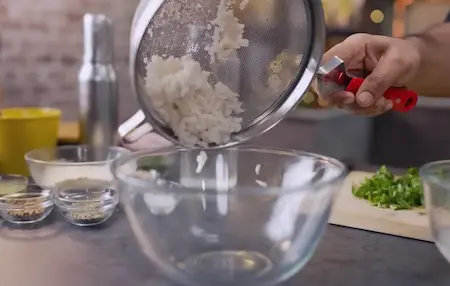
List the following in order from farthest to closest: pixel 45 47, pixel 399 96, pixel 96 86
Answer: pixel 45 47, pixel 96 86, pixel 399 96

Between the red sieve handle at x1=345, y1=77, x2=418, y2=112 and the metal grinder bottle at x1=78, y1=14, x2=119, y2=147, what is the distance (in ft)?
1.47

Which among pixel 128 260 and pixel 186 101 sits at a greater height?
pixel 186 101

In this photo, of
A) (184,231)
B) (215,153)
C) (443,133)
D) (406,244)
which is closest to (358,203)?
(406,244)

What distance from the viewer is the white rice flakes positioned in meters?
0.69

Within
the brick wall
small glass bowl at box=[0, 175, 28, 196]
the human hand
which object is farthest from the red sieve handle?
the brick wall

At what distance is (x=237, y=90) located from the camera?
2.65 feet

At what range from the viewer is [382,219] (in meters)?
0.77

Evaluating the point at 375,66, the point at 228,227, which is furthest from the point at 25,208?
the point at 375,66

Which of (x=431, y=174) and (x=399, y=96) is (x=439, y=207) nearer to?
(x=431, y=174)

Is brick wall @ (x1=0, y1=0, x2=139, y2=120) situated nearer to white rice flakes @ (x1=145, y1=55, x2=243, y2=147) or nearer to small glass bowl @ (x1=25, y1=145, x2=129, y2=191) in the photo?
small glass bowl @ (x1=25, y1=145, x2=129, y2=191)

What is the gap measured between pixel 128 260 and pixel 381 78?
49 centimetres

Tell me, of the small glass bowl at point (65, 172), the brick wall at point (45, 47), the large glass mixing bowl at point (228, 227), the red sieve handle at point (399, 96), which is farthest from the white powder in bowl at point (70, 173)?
the brick wall at point (45, 47)

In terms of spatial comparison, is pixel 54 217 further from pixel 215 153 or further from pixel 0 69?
pixel 0 69

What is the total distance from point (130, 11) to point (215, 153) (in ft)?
3.77
